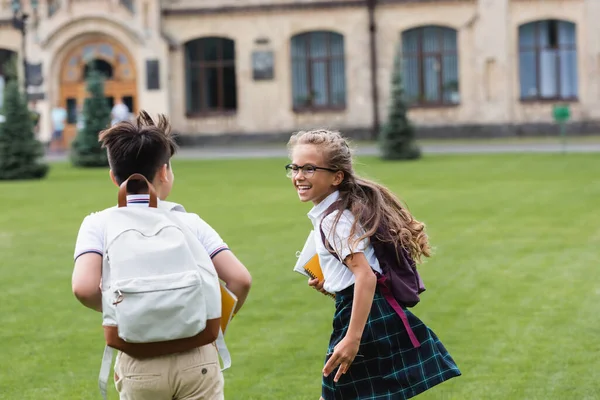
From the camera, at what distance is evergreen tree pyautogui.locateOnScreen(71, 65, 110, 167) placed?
32.2m

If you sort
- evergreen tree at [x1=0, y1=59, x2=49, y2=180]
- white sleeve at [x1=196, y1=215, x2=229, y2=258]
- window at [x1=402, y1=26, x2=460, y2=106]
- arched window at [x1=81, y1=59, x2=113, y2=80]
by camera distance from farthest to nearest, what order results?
arched window at [x1=81, y1=59, x2=113, y2=80], window at [x1=402, y1=26, x2=460, y2=106], evergreen tree at [x1=0, y1=59, x2=49, y2=180], white sleeve at [x1=196, y1=215, x2=229, y2=258]

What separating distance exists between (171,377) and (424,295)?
6.68 m

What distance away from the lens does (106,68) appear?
1698 inches

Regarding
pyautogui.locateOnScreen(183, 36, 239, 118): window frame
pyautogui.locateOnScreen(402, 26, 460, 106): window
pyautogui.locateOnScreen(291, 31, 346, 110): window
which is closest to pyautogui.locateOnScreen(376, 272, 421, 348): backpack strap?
pyautogui.locateOnScreen(402, 26, 460, 106): window

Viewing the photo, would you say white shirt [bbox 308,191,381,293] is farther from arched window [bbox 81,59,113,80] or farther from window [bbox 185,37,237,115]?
arched window [bbox 81,59,113,80]

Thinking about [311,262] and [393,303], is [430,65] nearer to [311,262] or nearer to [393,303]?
[311,262]

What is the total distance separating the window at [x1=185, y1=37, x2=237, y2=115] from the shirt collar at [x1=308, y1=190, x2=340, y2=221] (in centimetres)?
3804

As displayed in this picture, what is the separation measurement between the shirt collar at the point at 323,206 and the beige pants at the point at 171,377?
1000 mm

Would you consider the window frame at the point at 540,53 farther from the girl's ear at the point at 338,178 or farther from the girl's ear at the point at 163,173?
the girl's ear at the point at 163,173

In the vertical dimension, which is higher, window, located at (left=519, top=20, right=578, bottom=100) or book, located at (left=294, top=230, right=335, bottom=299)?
window, located at (left=519, top=20, right=578, bottom=100)

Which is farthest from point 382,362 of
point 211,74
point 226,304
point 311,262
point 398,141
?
point 211,74

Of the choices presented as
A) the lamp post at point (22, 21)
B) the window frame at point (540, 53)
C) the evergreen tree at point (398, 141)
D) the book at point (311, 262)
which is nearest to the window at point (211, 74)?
the lamp post at point (22, 21)

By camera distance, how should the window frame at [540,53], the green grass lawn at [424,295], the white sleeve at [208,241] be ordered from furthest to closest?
1. the window frame at [540,53]
2. the green grass lawn at [424,295]
3. the white sleeve at [208,241]

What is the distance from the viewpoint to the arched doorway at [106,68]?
4288 cm
